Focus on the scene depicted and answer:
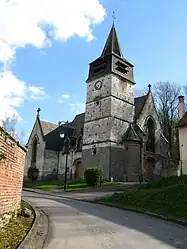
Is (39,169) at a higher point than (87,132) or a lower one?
lower

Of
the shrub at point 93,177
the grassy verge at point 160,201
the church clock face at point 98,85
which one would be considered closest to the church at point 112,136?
the church clock face at point 98,85

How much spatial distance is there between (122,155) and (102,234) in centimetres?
2974

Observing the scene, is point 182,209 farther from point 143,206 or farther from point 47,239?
point 47,239

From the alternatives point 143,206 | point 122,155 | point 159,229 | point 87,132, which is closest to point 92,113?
point 87,132

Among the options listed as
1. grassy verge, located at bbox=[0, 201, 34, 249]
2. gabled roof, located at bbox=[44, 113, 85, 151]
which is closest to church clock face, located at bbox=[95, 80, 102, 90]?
gabled roof, located at bbox=[44, 113, 85, 151]

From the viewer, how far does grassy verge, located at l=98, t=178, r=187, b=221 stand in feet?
44.2

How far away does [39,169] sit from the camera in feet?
154

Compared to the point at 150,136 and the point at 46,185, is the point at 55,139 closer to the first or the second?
the point at 46,185

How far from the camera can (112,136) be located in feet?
124

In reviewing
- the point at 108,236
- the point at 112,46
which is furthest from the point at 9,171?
the point at 112,46

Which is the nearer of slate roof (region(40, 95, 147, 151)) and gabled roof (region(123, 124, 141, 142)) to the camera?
gabled roof (region(123, 124, 141, 142))

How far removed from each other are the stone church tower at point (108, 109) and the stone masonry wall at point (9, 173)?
27633 mm

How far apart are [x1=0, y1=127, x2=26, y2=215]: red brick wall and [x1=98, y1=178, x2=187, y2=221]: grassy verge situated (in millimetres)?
6919

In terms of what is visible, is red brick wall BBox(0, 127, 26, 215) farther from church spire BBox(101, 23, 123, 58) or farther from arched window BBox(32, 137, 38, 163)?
arched window BBox(32, 137, 38, 163)
